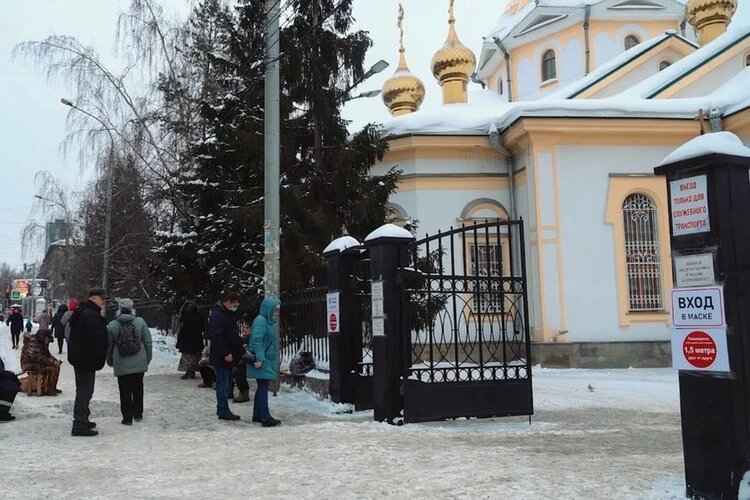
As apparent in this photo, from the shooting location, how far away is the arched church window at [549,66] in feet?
86.9

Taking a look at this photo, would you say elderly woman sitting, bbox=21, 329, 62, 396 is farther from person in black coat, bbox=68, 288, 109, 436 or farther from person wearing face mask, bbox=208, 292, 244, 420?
person wearing face mask, bbox=208, 292, 244, 420

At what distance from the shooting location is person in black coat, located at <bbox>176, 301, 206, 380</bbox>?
13.8 meters

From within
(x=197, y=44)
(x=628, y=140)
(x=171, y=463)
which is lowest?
(x=171, y=463)

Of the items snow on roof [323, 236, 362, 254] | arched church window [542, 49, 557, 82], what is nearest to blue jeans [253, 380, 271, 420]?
snow on roof [323, 236, 362, 254]

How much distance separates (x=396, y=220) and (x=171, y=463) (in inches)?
453

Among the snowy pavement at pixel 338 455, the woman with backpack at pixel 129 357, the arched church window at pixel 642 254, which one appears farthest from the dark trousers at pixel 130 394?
the arched church window at pixel 642 254

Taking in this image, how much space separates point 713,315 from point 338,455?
11.5 ft

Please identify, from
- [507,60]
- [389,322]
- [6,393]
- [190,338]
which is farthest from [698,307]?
[507,60]

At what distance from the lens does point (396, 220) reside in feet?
57.3

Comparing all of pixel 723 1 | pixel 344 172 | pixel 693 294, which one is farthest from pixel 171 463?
pixel 723 1

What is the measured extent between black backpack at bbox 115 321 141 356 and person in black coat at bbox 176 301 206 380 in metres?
4.73

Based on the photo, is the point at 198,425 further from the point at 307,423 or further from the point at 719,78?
the point at 719,78

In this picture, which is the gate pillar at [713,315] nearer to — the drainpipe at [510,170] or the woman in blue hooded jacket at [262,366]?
the woman in blue hooded jacket at [262,366]

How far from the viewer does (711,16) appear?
72.0ft
